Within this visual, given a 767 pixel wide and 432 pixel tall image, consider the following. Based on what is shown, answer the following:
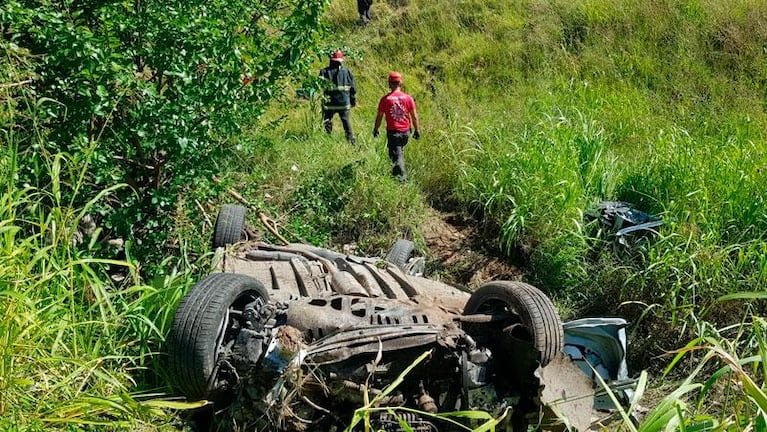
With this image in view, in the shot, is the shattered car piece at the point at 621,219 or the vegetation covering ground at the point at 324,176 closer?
the vegetation covering ground at the point at 324,176

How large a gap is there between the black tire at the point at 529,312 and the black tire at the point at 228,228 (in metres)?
2.37

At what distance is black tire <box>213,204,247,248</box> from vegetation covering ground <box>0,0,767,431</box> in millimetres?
243

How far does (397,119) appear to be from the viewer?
7762mm

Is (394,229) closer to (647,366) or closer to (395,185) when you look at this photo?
(395,185)

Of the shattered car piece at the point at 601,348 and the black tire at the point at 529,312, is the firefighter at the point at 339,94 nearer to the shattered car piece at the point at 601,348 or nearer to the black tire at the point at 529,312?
the shattered car piece at the point at 601,348

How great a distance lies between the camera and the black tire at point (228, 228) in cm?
518

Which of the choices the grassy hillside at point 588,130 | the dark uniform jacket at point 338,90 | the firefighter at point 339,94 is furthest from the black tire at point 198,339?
the dark uniform jacket at point 338,90

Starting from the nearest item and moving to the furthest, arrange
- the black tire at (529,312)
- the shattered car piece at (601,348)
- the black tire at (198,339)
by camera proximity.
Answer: the black tire at (198,339), the black tire at (529,312), the shattered car piece at (601,348)

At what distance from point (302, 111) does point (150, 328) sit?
6868 mm

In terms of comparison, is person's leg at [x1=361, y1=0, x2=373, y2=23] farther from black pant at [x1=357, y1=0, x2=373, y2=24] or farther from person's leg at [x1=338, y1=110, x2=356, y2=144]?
person's leg at [x1=338, y1=110, x2=356, y2=144]

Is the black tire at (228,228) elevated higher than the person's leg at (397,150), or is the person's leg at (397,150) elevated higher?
the black tire at (228,228)

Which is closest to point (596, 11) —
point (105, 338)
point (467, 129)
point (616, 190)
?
point (467, 129)

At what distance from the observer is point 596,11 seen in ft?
39.1

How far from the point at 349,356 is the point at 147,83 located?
2.23 m
